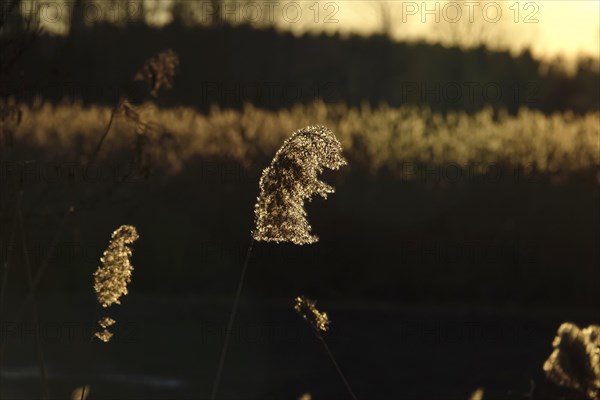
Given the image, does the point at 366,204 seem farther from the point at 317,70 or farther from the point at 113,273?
the point at 317,70

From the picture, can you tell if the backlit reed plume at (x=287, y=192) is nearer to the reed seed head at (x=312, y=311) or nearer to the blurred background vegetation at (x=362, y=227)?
the reed seed head at (x=312, y=311)

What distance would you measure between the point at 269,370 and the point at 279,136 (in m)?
7.06

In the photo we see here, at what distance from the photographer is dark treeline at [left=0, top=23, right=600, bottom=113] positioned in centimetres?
4388

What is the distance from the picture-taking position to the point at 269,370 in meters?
10.0

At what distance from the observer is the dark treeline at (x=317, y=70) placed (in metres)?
43.9

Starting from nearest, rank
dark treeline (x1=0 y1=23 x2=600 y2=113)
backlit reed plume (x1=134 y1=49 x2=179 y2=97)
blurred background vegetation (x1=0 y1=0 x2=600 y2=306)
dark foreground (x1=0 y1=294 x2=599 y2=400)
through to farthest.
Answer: backlit reed plume (x1=134 y1=49 x2=179 y2=97), dark foreground (x1=0 y1=294 x2=599 y2=400), blurred background vegetation (x1=0 y1=0 x2=600 y2=306), dark treeline (x1=0 y1=23 x2=600 y2=113)

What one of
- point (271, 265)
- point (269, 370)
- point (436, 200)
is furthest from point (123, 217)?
point (269, 370)

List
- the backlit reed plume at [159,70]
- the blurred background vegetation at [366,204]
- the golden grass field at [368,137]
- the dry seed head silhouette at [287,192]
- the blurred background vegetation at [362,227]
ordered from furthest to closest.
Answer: the golden grass field at [368,137]
the blurred background vegetation at [366,204]
the blurred background vegetation at [362,227]
the backlit reed plume at [159,70]
the dry seed head silhouette at [287,192]

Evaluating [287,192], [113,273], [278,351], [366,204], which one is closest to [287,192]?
[287,192]

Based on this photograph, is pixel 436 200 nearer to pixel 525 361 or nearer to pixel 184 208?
pixel 184 208

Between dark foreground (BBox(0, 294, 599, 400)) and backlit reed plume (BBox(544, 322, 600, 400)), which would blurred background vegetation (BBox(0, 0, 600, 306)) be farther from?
backlit reed plume (BBox(544, 322, 600, 400))

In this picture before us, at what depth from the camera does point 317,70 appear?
183 feet

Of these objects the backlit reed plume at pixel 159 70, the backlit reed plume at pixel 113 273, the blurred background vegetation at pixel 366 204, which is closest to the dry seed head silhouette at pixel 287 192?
the backlit reed plume at pixel 113 273

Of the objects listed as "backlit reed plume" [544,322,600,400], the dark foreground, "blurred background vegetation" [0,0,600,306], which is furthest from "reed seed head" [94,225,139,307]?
"blurred background vegetation" [0,0,600,306]
